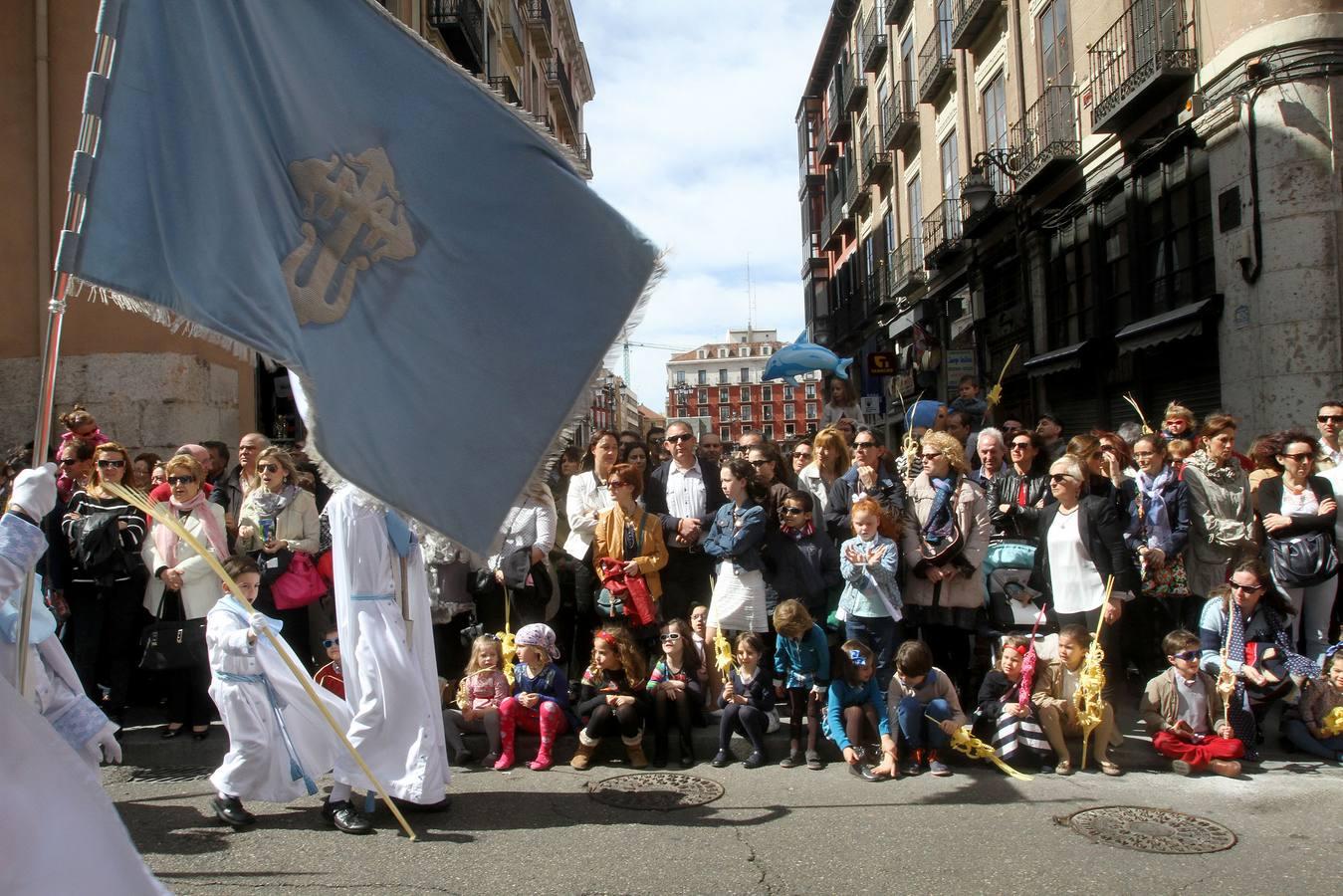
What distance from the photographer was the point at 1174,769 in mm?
6152

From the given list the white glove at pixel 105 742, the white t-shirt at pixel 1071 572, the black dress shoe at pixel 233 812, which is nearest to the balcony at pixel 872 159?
the white t-shirt at pixel 1071 572

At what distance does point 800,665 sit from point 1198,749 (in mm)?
2273

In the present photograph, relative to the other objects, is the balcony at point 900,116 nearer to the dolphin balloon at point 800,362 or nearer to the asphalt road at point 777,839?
the dolphin balloon at point 800,362

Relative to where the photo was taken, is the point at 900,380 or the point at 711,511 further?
the point at 900,380

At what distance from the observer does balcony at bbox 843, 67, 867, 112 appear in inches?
1359

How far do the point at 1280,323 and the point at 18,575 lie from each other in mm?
12186

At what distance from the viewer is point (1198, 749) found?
611 cm

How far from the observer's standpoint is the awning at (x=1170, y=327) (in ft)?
42.3

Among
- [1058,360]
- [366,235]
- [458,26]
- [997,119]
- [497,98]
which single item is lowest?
[366,235]

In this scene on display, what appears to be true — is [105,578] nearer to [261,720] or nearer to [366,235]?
[261,720]

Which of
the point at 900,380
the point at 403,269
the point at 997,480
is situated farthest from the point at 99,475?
the point at 900,380

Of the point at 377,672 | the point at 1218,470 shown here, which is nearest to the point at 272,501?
the point at 377,672

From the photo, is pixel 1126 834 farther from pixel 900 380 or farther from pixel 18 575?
pixel 900 380

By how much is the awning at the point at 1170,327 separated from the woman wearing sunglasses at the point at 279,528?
10.6 m
